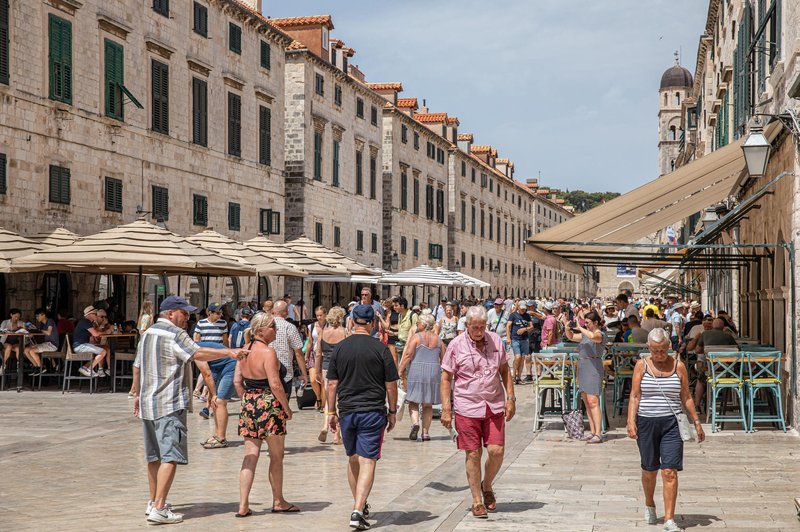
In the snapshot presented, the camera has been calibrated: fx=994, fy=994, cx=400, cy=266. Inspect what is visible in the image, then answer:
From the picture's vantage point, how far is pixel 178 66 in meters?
26.0

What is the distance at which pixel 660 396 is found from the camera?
7.34 metres

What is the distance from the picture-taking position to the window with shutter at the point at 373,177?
41656mm

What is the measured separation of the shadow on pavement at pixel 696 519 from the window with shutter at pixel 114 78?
728 inches

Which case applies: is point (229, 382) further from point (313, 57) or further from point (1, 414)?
point (313, 57)

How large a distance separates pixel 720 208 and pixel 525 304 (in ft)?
14.6

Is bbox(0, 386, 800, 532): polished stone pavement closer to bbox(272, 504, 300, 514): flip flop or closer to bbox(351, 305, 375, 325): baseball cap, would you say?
bbox(272, 504, 300, 514): flip flop

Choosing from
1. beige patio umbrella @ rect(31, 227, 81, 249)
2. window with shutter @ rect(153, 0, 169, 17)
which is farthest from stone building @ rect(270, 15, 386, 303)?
beige patio umbrella @ rect(31, 227, 81, 249)

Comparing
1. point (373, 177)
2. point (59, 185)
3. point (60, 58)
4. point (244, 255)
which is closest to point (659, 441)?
point (244, 255)

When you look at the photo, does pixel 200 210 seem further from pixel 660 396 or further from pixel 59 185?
pixel 660 396

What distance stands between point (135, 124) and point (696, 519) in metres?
19.4

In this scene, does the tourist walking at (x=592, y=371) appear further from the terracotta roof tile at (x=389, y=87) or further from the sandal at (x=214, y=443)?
the terracotta roof tile at (x=389, y=87)

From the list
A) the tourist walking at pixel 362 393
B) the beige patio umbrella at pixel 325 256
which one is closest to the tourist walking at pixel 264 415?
the tourist walking at pixel 362 393

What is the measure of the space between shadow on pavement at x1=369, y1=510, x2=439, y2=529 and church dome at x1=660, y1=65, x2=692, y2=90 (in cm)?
8374

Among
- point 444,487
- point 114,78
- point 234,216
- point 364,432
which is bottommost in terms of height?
point 444,487
